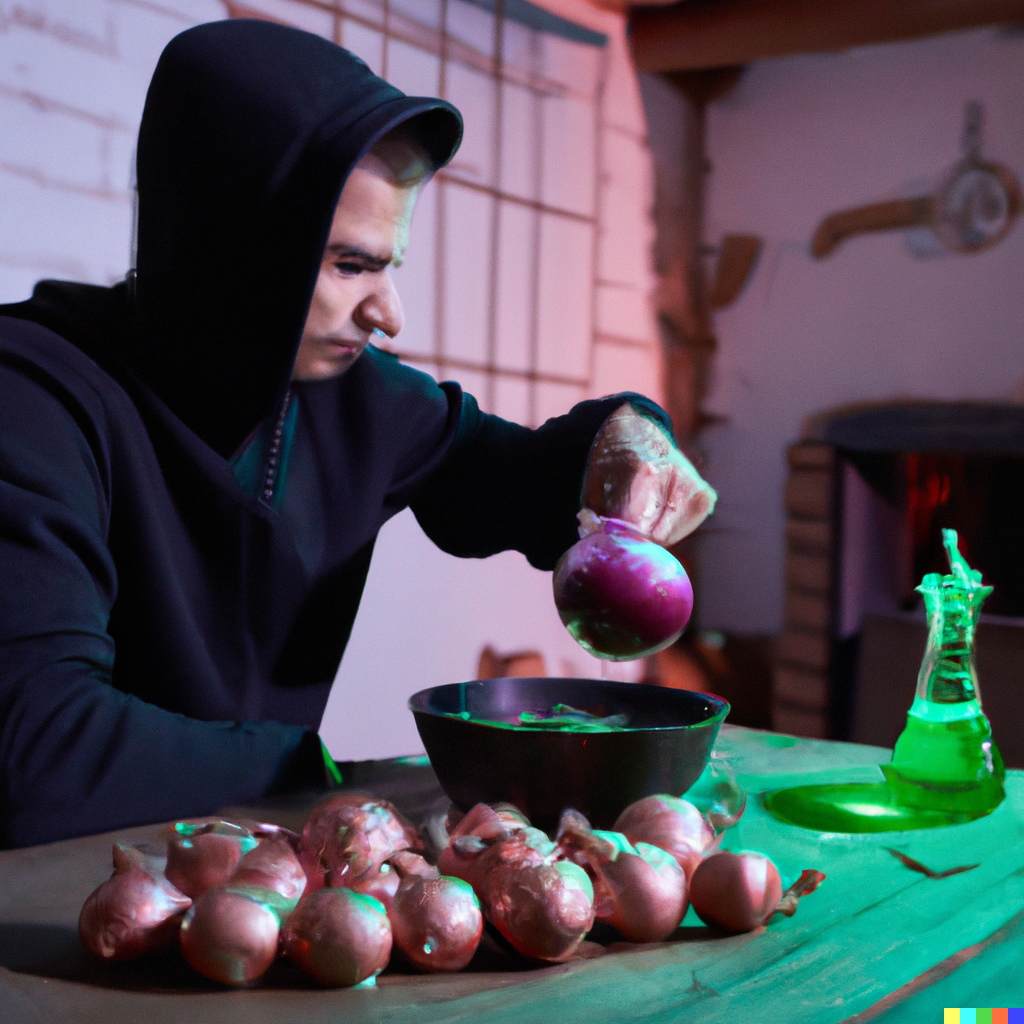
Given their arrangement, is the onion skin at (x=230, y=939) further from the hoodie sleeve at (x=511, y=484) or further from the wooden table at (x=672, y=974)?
the hoodie sleeve at (x=511, y=484)

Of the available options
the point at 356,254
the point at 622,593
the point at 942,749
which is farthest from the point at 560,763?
the point at 356,254

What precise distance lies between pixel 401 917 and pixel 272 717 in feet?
2.72

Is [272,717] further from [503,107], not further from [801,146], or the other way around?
[801,146]

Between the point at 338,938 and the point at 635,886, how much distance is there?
0.52ft

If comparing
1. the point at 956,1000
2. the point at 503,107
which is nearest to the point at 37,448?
the point at 956,1000

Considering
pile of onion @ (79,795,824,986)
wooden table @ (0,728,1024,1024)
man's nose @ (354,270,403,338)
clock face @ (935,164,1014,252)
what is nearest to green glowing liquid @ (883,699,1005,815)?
wooden table @ (0,728,1024,1024)

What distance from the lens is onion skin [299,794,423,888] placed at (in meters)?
0.57

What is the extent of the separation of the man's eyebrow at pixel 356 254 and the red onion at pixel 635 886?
724mm

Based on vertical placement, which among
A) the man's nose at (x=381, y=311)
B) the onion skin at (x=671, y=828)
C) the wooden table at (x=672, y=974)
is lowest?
the wooden table at (x=672, y=974)

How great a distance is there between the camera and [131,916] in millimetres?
509

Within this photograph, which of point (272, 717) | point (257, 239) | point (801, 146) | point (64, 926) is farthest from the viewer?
point (801, 146)

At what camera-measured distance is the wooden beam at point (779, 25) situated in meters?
2.72

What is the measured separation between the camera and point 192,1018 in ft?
1.52

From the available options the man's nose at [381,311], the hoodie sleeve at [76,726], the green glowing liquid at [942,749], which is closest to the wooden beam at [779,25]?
the man's nose at [381,311]
